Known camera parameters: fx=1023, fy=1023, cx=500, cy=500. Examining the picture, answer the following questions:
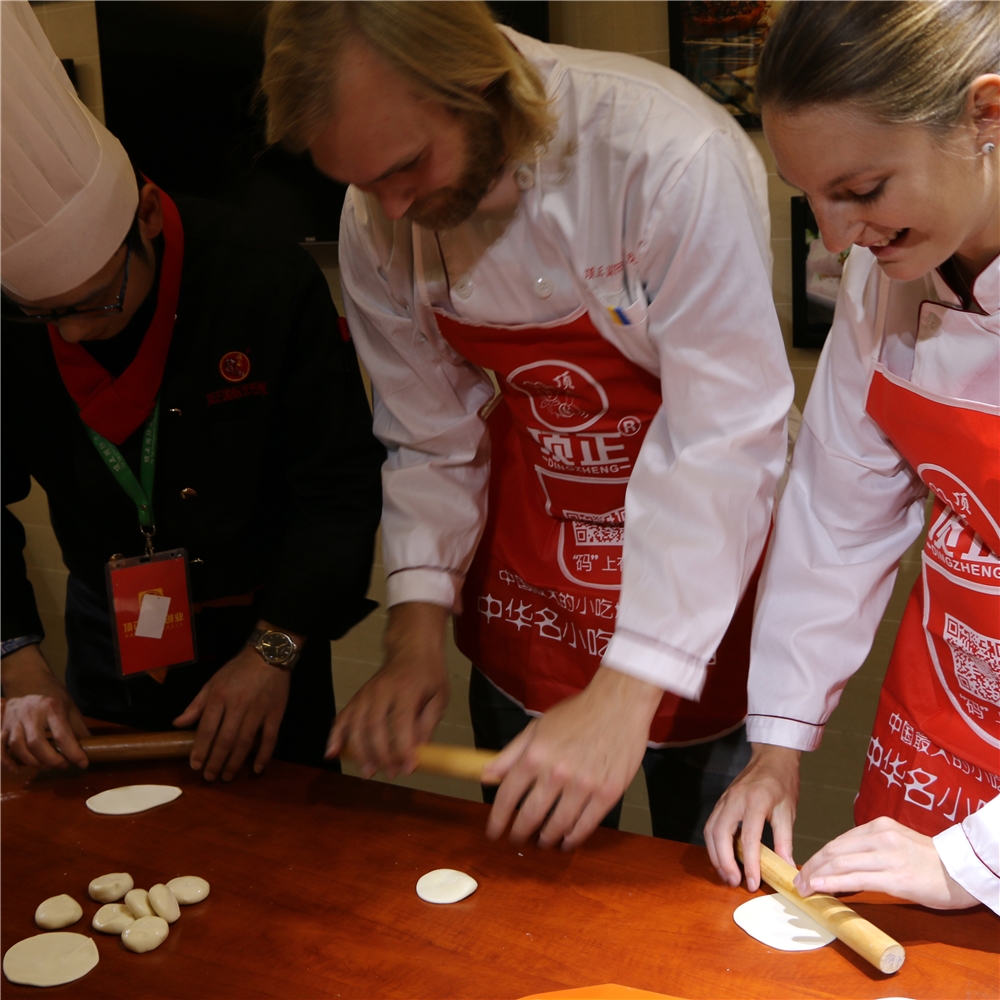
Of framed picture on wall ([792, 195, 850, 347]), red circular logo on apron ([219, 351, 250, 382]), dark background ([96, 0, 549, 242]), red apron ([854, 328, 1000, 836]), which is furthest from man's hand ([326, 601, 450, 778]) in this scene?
dark background ([96, 0, 549, 242])

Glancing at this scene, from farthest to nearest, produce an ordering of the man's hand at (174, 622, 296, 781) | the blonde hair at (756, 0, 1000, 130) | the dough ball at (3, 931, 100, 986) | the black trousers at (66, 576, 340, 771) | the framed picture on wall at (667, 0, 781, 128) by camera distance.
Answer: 1. the framed picture on wall at (667, 0, 781, 128)
2. the black trousers at (66, 576, 340, 771)
3. the man's hand at (174, 622, 296, 781)
4. the dough ball at (3, 931, 100, 986)
5. the blonde hair at (756, 0, 1000, 130)

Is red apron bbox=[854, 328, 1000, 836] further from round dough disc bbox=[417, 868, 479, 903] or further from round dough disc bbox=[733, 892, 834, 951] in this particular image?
round dough disc bbox=[417, 868, 479, 903]

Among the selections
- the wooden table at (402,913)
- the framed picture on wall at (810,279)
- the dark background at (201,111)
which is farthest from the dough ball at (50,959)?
the dark background at (201,111)

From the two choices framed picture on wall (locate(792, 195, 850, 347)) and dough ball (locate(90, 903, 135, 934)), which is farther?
framed picture on wall (locate(792, 195, 850, 347))

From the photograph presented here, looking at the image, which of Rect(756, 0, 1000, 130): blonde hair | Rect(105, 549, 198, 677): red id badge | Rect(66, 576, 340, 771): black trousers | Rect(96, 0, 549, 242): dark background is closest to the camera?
Rect(756, 0, 1000, 130): blonde hair

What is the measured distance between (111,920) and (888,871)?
780 mm

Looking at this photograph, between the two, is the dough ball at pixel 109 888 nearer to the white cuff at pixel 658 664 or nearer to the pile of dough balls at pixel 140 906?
the pile of dough balls at pixel 140 906

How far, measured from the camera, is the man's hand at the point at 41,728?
1384mm

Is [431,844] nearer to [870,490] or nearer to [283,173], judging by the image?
[870,490]

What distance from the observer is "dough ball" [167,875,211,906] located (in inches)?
42.9

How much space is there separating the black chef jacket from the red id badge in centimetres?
4

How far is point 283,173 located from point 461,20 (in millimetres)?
1674

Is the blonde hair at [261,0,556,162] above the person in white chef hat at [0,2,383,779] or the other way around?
above

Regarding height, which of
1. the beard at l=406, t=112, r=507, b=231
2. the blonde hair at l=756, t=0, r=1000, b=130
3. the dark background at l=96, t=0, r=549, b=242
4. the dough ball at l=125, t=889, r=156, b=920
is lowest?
the dough ball at l=125, t=889, r=156, b=920
